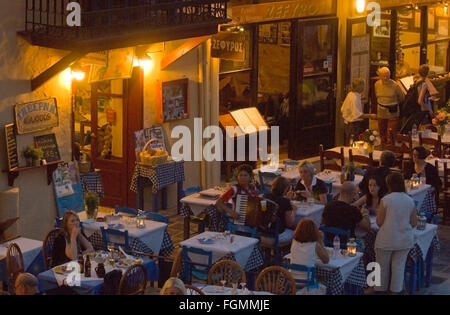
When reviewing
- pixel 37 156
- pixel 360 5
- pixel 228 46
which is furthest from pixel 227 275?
pixel 360 5

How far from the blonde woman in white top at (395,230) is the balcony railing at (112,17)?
4.97 meters

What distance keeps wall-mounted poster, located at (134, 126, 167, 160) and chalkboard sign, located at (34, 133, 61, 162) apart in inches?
80.6

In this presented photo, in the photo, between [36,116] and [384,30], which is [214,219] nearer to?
[36,116]

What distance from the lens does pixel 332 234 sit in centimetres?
1271

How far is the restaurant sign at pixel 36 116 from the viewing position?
14.3 m

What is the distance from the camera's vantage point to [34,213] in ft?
48.3

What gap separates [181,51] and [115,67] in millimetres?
1396

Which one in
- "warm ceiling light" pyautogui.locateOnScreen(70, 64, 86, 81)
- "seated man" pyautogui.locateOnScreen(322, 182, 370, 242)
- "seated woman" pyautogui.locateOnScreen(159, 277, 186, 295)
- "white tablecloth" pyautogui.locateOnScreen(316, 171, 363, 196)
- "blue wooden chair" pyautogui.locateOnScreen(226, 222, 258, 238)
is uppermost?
"warm ceiling light" pyautogui.locateOnScreen(70, 64, 86, 81)

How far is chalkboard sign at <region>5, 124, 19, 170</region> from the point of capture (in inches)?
553

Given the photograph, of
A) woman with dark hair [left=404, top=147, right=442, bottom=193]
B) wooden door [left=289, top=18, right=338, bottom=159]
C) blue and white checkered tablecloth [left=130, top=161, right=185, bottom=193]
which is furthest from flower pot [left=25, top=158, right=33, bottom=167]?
wooden door [left=289, top=18, right=338, bottom=159]

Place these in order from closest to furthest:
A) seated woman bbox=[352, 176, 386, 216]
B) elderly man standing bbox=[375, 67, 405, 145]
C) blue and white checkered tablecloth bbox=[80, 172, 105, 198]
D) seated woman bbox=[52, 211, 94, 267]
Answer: seated woman bbox=[52, 211, 94, 267], seated woman bbox=[352, 176, 386, 216], blue and white checkered tablecloth bbox=[80, 172, 105, 198], elderly man standing bbox=[375, 67, 405, 145]

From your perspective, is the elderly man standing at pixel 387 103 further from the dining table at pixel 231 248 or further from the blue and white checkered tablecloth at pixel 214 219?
the dining table at pixel 231 248

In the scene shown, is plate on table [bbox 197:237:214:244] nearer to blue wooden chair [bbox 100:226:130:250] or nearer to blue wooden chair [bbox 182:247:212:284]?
blue wooden chair [bbox 182:247:212:284]

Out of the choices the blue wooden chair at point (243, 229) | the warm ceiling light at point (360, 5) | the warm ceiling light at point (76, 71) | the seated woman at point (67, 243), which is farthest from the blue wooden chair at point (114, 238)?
the warm ceiling light at point (360, 5)
